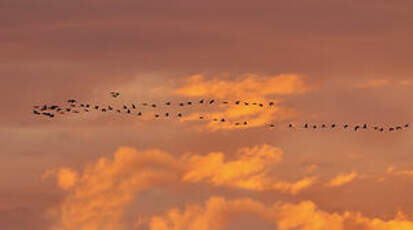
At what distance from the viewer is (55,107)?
174m

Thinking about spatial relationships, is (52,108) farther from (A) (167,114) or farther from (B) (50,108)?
(A) (167,114)

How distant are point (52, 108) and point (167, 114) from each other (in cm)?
8671

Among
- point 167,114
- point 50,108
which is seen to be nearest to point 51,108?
point 50,108

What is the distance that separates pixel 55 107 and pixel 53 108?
6.92 feet

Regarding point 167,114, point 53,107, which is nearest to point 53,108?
point 53,107

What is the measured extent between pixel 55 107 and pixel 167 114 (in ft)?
274

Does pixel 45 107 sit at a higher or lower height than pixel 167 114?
higher

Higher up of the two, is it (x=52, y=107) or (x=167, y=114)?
(x=52, y=107)

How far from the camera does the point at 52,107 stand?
577 feet

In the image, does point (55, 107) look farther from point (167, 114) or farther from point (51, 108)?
point (167, 114)

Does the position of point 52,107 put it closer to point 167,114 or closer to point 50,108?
point 50,108

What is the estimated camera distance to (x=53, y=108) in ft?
574

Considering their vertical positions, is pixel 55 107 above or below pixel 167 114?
above

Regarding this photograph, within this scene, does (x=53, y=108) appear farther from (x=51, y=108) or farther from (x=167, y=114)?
→ (x=167, y=114)
